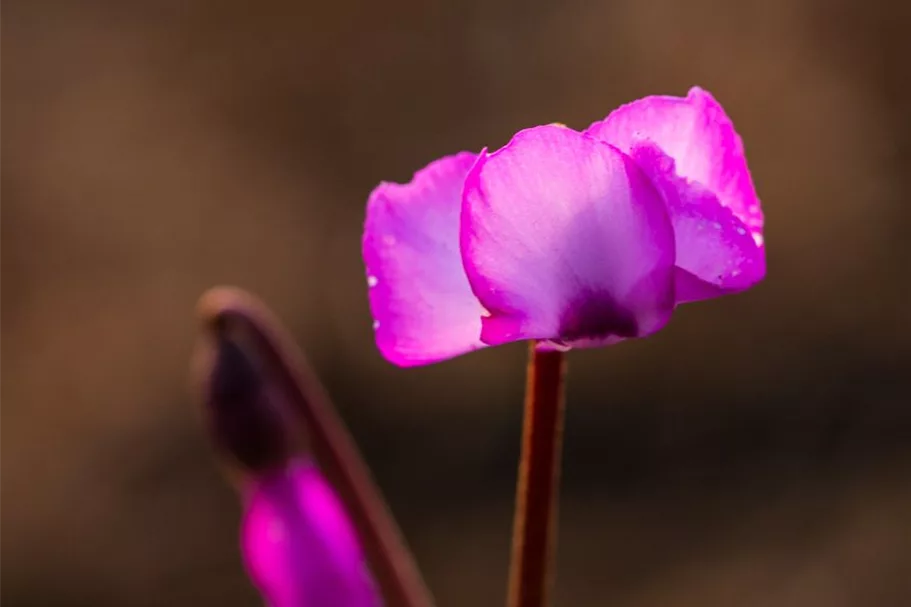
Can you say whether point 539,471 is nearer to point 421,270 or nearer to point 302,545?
point 421,270

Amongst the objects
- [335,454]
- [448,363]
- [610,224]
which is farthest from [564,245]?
[448,363]

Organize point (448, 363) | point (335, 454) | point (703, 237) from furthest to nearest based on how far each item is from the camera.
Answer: point (448, 363) → point (335, 454) → point (703, 237)

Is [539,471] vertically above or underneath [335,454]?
above

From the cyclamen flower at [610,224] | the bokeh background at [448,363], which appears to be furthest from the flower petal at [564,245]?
the bokeh background at [448,363]

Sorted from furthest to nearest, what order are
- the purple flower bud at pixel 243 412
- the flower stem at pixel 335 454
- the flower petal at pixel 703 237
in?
1. the purple flower bud at pixel 243 412
2. the flower stem at pixel 335 454
3. the flower petal at pixel 703 237

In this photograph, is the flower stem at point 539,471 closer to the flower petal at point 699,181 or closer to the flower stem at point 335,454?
the flower petal at point 699,181

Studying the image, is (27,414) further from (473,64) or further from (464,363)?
(473,64)
